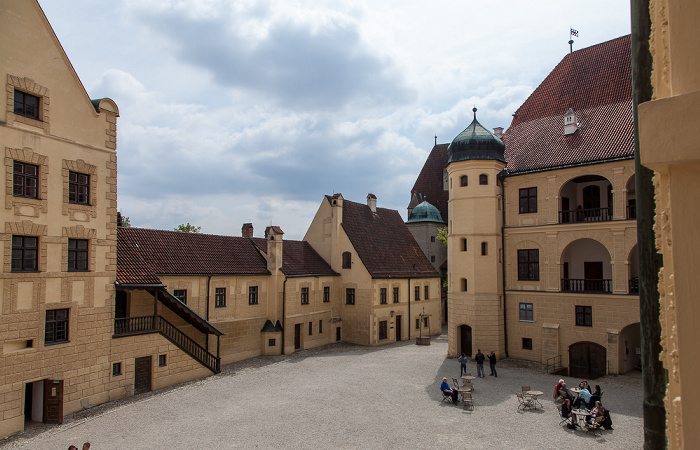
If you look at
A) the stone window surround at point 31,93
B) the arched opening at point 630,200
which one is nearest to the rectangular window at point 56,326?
the stone window surround at point 31,93

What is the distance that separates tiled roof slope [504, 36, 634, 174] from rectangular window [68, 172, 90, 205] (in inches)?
923

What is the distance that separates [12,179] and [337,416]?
1487cm

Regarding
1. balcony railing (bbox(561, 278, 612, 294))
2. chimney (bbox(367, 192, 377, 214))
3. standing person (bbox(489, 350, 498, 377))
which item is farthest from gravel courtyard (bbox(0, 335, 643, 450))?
chimney (bbox(367, 192, 377, 214))

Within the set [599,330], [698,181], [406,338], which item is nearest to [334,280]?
[406,338]

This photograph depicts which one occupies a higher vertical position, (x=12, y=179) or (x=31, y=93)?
(x=31, y=93)

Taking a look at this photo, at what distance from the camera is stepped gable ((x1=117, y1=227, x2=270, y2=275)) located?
26.0 meters

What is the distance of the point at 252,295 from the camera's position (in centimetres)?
3114

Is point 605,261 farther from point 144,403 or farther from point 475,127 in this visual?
point 144,403

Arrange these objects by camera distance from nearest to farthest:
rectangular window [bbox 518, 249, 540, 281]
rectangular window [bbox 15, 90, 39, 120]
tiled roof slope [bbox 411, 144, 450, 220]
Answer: rectangular window [bbox 15, 90, 39, 120] < rectangular window [bbox 518, 249, 540, 281] < tiled roof slope [bbox 411, 144, 450, 220]

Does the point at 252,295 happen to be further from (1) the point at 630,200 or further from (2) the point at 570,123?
(1) the point at 630,200

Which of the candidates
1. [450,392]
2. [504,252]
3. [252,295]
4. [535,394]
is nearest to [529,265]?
[504,252]

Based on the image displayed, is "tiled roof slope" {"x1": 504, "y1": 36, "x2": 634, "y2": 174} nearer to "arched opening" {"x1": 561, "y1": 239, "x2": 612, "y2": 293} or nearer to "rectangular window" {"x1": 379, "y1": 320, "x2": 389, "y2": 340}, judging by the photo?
"arched opening" {"x1": 561, "y1": 239, "x2": 612, "y2": 293}

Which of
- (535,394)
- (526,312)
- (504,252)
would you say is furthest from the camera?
(504,252)

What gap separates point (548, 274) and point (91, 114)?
2508 cm
